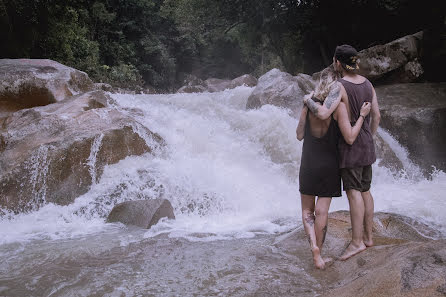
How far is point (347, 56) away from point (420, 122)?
7067mm

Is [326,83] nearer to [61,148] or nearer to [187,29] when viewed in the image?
[61,148]

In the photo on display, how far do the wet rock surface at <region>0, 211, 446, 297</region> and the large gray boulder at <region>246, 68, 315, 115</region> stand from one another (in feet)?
21.3

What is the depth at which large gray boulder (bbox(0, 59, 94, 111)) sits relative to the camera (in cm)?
866

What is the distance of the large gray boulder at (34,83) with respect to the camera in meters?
8.66

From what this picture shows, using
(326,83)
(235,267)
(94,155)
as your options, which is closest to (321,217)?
(235,267)

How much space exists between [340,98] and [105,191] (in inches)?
177

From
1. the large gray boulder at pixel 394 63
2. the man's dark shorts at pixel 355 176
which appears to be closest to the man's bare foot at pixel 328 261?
the man's dark shorts at pixel 355 176

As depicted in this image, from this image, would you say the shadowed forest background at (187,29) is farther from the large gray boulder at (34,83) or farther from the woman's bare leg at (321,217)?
the woman's bare leg at (321,217)

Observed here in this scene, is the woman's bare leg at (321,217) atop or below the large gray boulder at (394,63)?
below

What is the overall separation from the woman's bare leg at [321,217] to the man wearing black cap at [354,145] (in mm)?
208

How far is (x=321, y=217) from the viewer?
3.25 m

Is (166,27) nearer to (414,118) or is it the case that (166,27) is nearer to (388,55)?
(388,55)

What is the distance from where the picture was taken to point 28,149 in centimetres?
678

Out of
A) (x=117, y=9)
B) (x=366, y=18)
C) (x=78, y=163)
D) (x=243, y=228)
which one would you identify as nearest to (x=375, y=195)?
(x=243, y=228)
